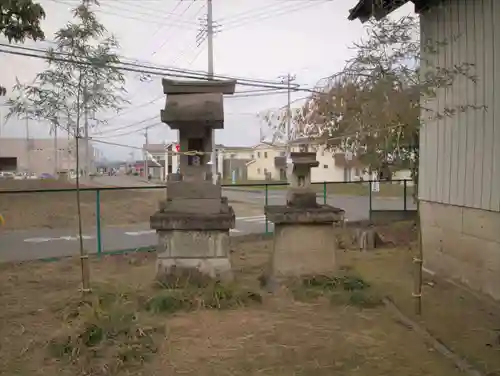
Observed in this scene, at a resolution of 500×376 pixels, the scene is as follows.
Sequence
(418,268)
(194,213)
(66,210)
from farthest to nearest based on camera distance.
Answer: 1. (66,210)
2. (194,213)
3. (418,268)

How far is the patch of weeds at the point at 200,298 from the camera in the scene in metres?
5.86

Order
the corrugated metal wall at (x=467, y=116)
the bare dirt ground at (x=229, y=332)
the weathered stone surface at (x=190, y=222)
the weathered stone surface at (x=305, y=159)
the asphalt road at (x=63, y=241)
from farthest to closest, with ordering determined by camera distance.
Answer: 1. the asphalt road at (x=63, y=241)
2. the weathered stone surface at (x=305, y=159)
3. the weathered stone surface at (x=190, y=222)
4. the corrugated metal wall at (x=467, y=116)
5. the bare dirt ground at (x=229, y=332)

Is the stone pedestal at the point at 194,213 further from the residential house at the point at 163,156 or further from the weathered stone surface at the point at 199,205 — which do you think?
the residential house at the point at 163,156

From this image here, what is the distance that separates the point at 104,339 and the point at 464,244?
16.8 feet

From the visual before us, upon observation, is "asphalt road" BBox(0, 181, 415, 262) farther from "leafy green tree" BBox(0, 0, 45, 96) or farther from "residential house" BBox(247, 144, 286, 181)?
"residential house" BBox(247, 144, 286, 181)

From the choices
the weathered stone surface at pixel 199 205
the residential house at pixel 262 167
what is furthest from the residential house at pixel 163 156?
the residential house at pixel 262 167

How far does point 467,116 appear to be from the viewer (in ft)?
22.0

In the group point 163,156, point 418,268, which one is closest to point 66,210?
point 163,156

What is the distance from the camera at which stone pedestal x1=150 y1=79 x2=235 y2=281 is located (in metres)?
6.99

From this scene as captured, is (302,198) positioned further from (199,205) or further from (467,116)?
(467,116)

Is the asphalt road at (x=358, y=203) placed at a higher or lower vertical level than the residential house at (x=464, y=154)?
lower

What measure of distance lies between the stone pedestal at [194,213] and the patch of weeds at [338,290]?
3.57ft

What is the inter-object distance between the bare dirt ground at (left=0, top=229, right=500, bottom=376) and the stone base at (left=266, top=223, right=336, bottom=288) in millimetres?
536

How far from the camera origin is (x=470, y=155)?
21.8 ft
